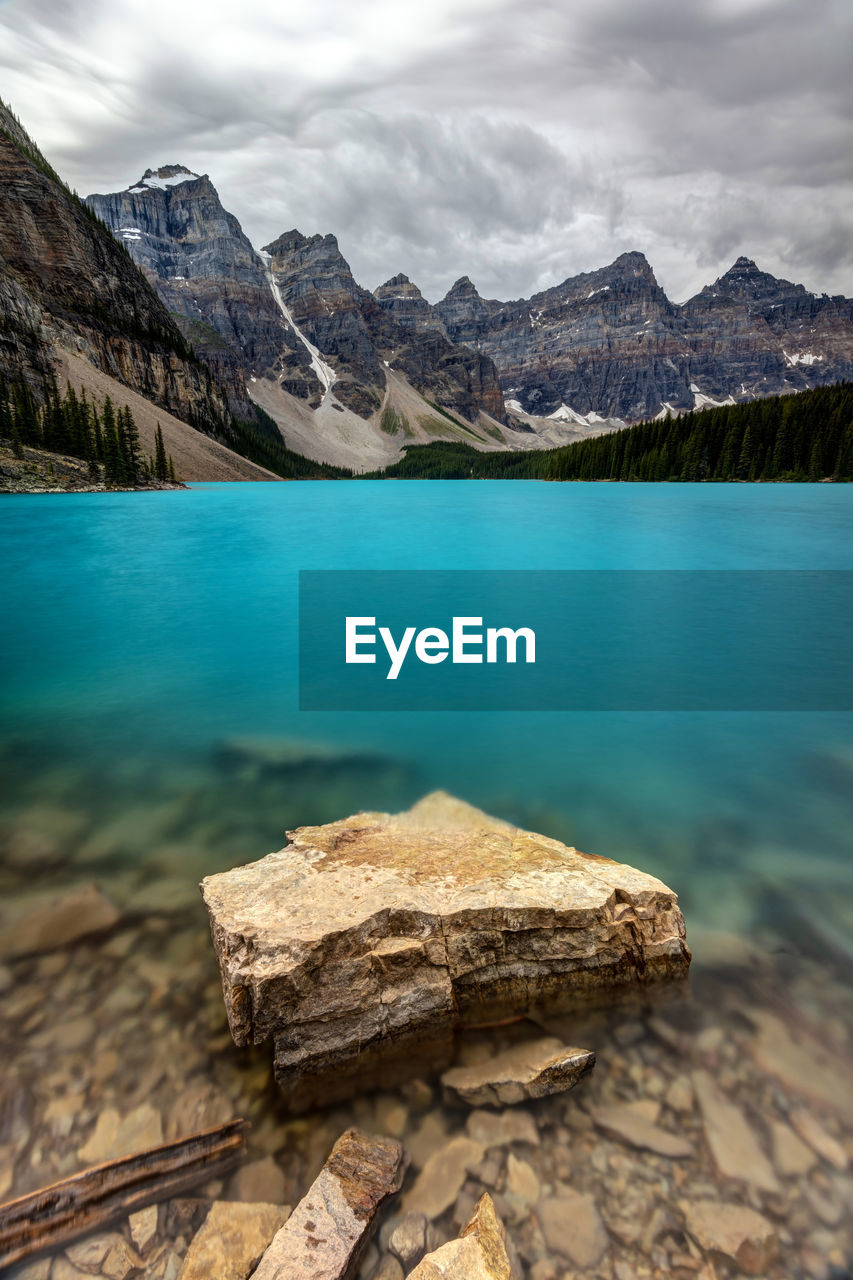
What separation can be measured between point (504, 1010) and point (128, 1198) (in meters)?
3.07

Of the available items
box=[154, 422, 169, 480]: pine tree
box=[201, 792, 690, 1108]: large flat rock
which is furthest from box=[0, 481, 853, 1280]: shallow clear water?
box=[154, 422, 169, 480]: pine tree

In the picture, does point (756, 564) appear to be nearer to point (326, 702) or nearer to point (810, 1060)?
point (326, 702)

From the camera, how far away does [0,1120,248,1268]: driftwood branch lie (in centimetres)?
352

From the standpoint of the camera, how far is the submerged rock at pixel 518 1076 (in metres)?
Answer: 4.55

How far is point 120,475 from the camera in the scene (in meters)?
83.6

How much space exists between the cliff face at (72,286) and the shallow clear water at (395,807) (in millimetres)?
108128

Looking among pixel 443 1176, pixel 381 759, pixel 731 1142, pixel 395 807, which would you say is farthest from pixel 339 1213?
pixel 381 759

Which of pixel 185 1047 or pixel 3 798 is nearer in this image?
pixel 185 1047

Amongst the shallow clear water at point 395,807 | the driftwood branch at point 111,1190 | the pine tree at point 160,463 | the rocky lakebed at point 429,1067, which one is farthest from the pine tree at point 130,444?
the driftwood branch at point 111,1190

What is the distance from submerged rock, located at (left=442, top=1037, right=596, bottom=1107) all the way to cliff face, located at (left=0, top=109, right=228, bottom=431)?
382ft

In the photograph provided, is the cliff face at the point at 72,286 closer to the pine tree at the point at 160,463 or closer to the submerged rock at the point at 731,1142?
the pine tree at the point at 160,463

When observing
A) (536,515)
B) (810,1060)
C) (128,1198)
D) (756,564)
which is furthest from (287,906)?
(536,515)

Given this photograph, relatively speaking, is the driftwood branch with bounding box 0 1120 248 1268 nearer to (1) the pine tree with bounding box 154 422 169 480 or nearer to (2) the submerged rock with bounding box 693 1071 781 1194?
(2) the submerged rock with bounding box 693 1071 781 1194

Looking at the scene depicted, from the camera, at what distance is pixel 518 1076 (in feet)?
15.2
